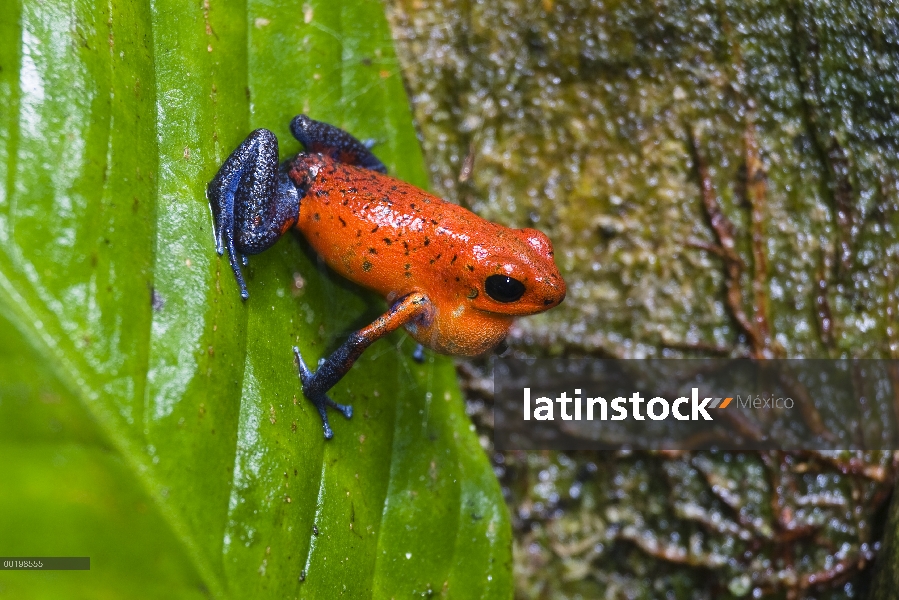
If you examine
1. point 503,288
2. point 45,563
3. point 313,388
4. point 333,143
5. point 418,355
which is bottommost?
point 418,355

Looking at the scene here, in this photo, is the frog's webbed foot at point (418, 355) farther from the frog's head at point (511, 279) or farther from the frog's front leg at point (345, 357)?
the frog's head at point (511, 279)

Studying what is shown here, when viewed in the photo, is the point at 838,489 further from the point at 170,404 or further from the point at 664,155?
the point at 170,404

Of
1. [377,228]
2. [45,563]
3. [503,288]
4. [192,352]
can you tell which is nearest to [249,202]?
[377,228]

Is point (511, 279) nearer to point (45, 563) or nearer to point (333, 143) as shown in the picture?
point (333, 143)

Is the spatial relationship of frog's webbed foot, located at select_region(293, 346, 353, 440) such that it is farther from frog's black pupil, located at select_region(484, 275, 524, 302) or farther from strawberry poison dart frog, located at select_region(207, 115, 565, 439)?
frog's black pupil, located at select_region(484, 275, 524, 302)

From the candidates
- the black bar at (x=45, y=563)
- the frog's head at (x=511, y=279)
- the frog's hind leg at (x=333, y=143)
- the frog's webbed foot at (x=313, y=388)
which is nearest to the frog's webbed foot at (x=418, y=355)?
the frog's head at (x=511, y=279)

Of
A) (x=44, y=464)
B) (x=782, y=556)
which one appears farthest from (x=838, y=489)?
(x=44, y=464)

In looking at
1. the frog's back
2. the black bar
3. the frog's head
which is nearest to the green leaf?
the black bar
